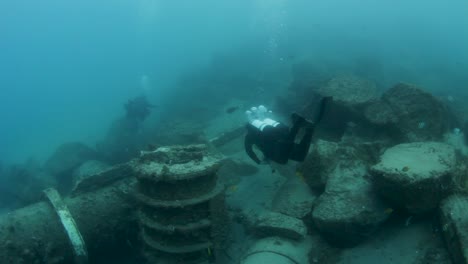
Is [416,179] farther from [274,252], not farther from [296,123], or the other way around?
[274,252]

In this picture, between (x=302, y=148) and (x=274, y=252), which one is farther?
(x=302, y=148)

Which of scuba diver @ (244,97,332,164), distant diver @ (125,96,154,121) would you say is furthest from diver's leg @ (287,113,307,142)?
distant diver @ (125,96,154,121)

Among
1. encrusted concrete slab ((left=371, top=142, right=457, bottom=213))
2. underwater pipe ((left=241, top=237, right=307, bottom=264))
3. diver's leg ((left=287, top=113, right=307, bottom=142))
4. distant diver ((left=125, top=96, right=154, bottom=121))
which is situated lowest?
distant diver ((left=125, top=96, right=154, bottom=121))

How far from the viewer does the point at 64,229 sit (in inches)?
242

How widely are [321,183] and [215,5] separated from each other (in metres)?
123

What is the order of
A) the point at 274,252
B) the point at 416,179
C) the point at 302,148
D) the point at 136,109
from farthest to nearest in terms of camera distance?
the point at 136,109 < the point at 302,148 < the point at 274,252 < the point at 416,179

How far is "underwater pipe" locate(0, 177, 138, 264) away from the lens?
5.94 m

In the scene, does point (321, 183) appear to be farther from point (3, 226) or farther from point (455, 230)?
point (3, 226)

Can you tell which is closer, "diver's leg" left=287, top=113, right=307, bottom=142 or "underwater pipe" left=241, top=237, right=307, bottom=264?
"underwater pipe" left=241, top=237, right=307, bottom=264

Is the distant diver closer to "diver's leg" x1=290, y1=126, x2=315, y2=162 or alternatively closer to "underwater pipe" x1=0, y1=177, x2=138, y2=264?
"underwater pipe" x1=0, y1=177, x2=138, y2=264

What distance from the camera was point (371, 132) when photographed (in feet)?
28.7

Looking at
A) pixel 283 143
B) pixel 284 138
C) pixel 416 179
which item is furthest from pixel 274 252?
pixel 416 179

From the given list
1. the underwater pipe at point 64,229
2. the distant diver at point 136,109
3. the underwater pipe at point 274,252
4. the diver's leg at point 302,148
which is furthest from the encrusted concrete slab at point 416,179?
the distant diver at point 136,109

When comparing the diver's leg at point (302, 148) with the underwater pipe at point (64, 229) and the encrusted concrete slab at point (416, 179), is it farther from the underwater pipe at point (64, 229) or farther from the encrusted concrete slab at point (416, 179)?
the underwater pipe at point (64, 229)
